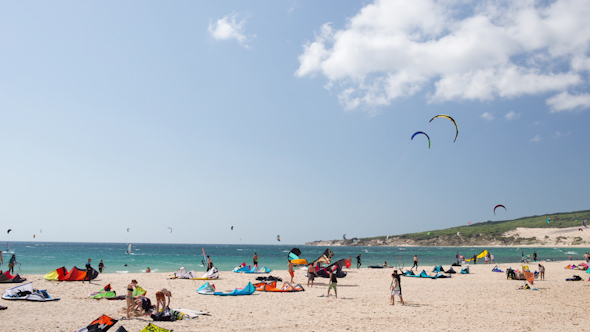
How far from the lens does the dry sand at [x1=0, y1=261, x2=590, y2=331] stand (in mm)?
9328

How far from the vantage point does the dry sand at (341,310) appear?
9.33 m

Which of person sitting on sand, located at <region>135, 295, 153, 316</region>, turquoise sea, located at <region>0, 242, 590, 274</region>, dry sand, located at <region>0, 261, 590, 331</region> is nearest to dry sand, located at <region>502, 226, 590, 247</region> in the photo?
turquoise sea, located at <region>0, 242, 590, 274</region>

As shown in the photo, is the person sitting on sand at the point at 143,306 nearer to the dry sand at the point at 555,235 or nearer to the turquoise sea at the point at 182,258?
the turquoise sea at the point at 182,258

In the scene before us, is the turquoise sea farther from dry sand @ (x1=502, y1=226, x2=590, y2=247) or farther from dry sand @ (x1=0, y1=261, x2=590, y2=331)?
dry sand @ (x1=502, y1=226, x2=590, y2=247)

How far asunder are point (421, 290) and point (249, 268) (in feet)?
41.3

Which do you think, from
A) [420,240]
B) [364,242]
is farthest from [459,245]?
[364,242]

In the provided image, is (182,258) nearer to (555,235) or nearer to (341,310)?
(341,310)

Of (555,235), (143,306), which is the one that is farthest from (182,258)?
(555,235)

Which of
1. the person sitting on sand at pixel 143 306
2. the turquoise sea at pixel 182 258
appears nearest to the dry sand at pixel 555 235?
the turquoise sea at pixel 182 258

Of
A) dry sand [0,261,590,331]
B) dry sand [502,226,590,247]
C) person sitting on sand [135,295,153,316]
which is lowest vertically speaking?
dry sand [502,226,590,247]

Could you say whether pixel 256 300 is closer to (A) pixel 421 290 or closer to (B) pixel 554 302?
(A) pixel 421 290

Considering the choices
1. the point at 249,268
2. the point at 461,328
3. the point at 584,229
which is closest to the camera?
→ the point at 461,328

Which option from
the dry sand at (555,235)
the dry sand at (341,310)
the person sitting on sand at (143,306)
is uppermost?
the person sitting on sand at (143,306)

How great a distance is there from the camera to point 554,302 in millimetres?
13211
